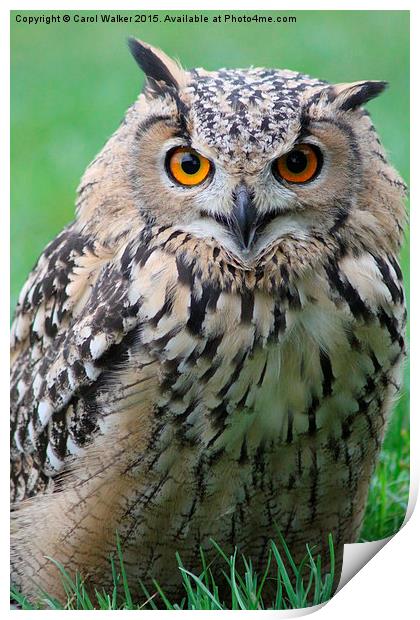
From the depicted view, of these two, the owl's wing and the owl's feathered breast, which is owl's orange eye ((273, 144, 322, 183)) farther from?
the owl's wing

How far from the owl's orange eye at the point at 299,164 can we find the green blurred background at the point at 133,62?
234mm

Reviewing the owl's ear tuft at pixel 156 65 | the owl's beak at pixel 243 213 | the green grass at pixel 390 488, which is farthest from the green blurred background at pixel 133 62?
the green grass at pixel 390 488

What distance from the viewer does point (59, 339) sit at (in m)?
1.92

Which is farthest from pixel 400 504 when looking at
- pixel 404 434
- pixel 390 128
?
pixel 390 128

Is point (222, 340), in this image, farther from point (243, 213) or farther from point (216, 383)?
point (243, 213)

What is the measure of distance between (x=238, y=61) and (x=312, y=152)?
285mm

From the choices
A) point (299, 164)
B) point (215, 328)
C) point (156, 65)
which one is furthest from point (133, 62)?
point (215, 328)

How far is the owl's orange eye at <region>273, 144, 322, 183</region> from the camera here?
1620mm

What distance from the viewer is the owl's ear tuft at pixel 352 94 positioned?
172 cm

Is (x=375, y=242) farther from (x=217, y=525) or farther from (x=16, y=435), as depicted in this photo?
(x=16, y=435)

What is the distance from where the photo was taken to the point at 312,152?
166cm

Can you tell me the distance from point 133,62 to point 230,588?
103 cm

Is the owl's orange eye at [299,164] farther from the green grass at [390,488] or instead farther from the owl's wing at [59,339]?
the green grass at [390,488]

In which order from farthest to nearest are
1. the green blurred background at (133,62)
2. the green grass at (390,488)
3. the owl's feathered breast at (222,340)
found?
the green grass at (390,488) → the green blurred background at (133,62) → the owl's feathered breast at (222,340)
